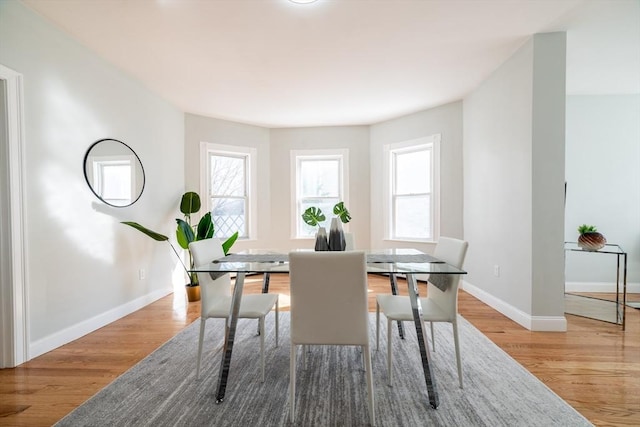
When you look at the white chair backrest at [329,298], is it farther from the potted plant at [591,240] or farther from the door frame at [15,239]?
the potted plant at [591,240]

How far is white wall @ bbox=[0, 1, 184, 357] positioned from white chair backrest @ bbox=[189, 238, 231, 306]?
1.29 meters

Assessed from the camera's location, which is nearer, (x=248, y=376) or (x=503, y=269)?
(x=248, y=376)

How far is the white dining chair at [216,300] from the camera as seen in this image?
1.81 meters

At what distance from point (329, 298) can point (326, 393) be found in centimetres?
67

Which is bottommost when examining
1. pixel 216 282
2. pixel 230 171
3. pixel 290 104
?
pixel 216 282

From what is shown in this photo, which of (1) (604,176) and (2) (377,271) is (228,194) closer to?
(2) (377,271)

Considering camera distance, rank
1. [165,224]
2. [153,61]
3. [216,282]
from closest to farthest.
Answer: [216,282]
[153,61]
[165,224]

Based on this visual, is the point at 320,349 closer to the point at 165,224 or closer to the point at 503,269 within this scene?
the point at 503,269

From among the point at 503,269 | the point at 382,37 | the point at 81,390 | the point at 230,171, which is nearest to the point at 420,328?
the point at 503,269

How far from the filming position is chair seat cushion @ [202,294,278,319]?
1.82 metres

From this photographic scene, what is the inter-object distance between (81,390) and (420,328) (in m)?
2.07

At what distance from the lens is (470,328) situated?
2580 millimetres

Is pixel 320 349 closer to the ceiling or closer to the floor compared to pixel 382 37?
closer to the floor

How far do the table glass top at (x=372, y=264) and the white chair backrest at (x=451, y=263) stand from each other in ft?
0.24
